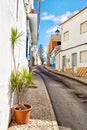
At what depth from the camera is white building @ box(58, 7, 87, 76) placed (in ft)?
79.7

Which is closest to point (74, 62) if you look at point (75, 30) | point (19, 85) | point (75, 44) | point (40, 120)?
point (75, 44)

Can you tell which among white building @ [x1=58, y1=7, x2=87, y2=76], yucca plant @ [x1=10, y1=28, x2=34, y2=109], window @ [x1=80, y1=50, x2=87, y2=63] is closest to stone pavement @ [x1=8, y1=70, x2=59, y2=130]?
yucca plant @ [x1=10, y1=28, x2=34, y2=109]

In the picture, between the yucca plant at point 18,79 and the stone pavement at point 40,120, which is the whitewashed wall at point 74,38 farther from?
the yucca plant at point 18,79

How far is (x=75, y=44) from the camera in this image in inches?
1036

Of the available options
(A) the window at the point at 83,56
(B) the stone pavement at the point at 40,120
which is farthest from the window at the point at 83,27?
(B) the stone pavement at the point at 40,120

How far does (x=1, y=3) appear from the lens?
4.48 metres

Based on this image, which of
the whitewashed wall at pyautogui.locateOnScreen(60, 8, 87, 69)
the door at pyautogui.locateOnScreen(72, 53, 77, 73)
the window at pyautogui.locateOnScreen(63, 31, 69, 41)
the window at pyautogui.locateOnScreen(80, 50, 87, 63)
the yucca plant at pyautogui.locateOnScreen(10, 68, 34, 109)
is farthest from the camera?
the window at pyautogui.locateOnScreen(63, 31, 69, 41)

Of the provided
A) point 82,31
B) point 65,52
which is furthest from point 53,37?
point 82,31

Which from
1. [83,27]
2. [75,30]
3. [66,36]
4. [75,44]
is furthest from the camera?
[66,36]

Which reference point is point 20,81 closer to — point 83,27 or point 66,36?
point 83,27

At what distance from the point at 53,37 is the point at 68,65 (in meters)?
27.2

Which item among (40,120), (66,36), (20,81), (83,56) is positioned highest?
(66,36)

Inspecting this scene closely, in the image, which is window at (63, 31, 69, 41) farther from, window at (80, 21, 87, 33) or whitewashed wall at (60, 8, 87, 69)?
window at (80, 21, 87, 33)

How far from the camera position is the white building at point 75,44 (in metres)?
24.3
